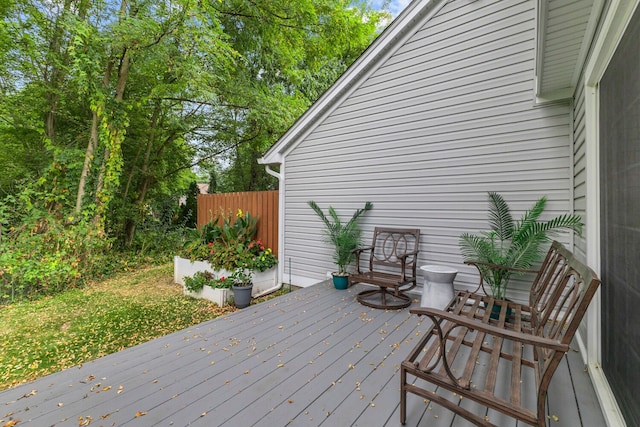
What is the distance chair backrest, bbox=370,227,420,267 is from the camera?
3.85 m

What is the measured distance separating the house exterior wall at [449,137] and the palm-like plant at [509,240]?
13cm

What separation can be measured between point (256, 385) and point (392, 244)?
8.88ft

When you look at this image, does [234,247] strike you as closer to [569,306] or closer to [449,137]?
[449,137]

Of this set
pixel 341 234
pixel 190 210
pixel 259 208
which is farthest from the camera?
pixel 190 210

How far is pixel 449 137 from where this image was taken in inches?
142

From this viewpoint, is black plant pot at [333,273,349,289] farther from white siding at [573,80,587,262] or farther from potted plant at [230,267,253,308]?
white siding at [573,80,587,262]

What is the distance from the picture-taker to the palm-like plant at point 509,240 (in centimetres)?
279

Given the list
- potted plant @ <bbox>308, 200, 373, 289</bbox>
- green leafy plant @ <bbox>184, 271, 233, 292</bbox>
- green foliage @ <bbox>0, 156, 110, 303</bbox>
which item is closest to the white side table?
potted plant @ <bbox>308, 200, 373, 289</bbox>

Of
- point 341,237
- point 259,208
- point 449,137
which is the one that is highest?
point 449,137

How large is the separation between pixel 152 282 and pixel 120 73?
4.45 metres

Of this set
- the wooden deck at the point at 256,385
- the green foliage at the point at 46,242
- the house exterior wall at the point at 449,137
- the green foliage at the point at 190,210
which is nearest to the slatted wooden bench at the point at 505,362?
the wooden deck at the point at 256,385

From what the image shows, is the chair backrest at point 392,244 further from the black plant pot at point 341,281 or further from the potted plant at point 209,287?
the potted plant at point 209,287

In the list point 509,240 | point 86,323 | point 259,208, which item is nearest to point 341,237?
point 509,240

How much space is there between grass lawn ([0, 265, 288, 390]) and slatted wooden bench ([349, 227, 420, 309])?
2.26 meters
